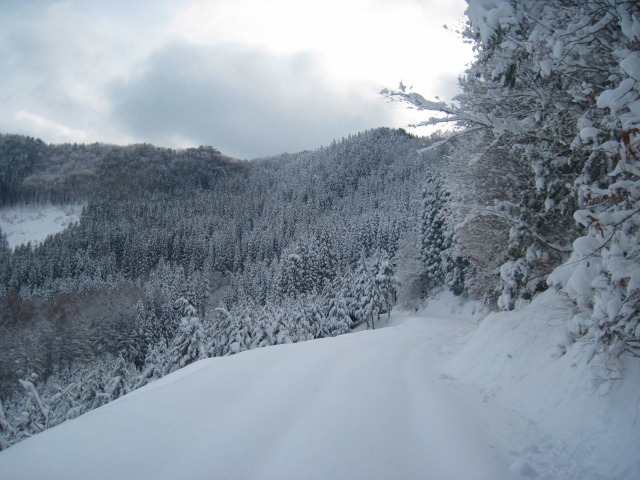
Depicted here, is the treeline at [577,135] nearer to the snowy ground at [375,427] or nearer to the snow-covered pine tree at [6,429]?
the snowy ground at [375,427]

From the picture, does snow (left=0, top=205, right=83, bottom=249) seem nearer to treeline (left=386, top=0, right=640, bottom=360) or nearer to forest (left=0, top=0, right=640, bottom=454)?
forest (left=0, top=0, right=640, bottom=454)

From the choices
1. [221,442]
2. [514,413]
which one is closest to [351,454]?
[221,442]

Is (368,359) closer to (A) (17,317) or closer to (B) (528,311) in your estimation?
(B) (528,311)

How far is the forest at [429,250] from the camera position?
464 centimetres

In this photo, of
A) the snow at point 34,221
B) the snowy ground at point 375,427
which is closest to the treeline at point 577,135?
the snowy ground at point 375,427

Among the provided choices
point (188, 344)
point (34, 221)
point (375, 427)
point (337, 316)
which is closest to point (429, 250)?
point (337, 316)

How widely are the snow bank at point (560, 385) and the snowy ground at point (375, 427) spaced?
23mm

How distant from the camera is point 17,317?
255 ft

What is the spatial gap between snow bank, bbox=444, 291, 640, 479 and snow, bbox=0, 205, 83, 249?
187208 mm

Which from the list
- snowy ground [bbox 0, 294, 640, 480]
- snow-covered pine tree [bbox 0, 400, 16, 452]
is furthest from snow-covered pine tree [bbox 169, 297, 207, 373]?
snowy ground [bbox 0, 294, 640, 480]

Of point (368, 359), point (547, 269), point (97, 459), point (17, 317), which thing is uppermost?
point (547, 269)

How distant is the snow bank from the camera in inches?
186

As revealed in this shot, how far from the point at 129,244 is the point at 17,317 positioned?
5133cm

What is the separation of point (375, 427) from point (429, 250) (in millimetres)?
40876
